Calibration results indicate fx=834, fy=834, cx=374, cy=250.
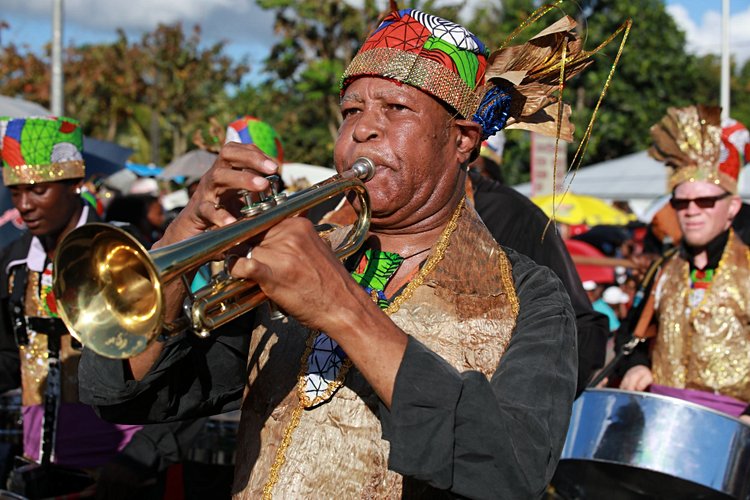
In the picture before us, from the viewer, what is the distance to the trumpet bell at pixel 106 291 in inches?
64.4

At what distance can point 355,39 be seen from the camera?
2033 centimetres

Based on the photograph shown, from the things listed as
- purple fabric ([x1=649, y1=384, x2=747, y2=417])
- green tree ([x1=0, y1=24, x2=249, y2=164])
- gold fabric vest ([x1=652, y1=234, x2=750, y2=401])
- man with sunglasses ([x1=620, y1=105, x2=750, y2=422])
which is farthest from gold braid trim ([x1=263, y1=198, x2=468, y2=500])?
green tree ([x1=0, y1=24, x2=249, y2=164])

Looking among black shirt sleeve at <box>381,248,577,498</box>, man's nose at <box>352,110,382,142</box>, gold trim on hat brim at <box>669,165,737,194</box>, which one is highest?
gold trim on hat brim at <box>669,165,737,194</box>

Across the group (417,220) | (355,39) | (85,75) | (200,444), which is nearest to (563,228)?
(355,39)

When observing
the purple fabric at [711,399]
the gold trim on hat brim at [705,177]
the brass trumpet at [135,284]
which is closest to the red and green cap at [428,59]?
the brass trumpet at [135,284]

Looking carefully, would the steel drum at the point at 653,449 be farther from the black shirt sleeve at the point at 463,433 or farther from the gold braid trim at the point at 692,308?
the black shirt sleeve at the point at 463,433

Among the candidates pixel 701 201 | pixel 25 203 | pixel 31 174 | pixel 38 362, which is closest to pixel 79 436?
pixel 38 362

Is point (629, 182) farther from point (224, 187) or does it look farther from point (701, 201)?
point (224, 187)

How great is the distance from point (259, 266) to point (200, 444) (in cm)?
362

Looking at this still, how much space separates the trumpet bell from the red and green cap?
80 centimetres

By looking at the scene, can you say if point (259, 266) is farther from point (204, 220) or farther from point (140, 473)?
point (140, 473)

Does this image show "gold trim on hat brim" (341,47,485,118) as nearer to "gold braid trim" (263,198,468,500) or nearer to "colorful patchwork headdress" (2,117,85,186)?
"gold braid trim" (263,198,468,500)

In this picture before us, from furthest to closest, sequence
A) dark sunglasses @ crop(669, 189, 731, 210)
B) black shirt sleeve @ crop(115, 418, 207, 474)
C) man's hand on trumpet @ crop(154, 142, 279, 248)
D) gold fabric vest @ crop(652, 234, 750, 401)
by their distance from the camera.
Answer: dark sunglasses @ crop(669, 189, 731, 210) → gold fabric vest @ crop(652, 234, 750, 401) → black shirt sleeve @ crop(115, 418, 207, 474) → man's hand on trumpet @ crop(154, 142, 279, 248)

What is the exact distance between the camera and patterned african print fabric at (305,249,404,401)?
201 cm
